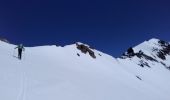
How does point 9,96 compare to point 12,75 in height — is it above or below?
below

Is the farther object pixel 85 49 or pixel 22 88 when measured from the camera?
pixel 85 49

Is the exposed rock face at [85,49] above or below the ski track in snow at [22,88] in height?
above

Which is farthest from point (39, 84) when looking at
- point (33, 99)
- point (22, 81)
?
point (33, 99)

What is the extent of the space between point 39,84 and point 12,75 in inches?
75.1

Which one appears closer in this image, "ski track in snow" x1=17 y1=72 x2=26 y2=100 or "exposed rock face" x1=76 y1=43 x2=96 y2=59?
"ski track in snow" x1=17 y1=72 x2=26 y2=100

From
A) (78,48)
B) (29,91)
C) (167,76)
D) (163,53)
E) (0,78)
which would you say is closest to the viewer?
(29,91)

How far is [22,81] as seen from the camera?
53.5 feet

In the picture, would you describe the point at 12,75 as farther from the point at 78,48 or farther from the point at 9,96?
the point at 78,48

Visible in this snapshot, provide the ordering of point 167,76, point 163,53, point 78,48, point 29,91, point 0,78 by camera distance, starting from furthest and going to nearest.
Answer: point 163,53 → point 167,76 → point 78,48 → point 0,78 → point 29,91

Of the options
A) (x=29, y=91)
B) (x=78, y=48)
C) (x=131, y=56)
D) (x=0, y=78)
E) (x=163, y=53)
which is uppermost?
(x=163, y=53)

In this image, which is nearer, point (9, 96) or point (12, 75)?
point (9, 96)

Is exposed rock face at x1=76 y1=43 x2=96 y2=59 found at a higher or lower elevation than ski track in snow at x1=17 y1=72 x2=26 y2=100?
higher

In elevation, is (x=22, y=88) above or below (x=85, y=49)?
below

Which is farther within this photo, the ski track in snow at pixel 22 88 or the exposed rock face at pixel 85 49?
the exposed rock face at pixel 85 49
